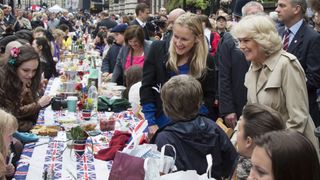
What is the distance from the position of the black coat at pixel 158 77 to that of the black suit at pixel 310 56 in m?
0.99

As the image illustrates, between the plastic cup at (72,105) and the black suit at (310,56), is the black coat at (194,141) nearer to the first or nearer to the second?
the black suit at (310,56)

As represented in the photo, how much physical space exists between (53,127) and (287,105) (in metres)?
2.30

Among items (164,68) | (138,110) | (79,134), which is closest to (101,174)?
(79,134)

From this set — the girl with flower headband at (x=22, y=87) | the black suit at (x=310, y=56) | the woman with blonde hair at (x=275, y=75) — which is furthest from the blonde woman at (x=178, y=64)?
the girl with flower headband at (x=22, y=87)

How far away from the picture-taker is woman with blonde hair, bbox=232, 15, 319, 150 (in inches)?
166

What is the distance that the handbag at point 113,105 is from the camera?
21.4ft

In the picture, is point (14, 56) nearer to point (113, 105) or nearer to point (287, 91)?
point (113, 105)

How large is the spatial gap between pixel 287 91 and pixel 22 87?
284 centimetres

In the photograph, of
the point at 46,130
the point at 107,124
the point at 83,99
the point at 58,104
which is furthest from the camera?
the point at 83,99

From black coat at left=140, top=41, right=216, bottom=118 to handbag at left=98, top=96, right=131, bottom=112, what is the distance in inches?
57.6

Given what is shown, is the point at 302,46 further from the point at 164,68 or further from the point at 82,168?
the point at 82,168

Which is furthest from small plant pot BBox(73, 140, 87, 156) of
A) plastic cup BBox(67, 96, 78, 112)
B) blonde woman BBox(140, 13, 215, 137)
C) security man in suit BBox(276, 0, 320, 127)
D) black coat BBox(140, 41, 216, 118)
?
security man in suit BBox(276, 0, 320, 127)

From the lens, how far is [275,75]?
14.0ft

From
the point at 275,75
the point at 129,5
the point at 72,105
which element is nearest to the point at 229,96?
the point at 275,75
